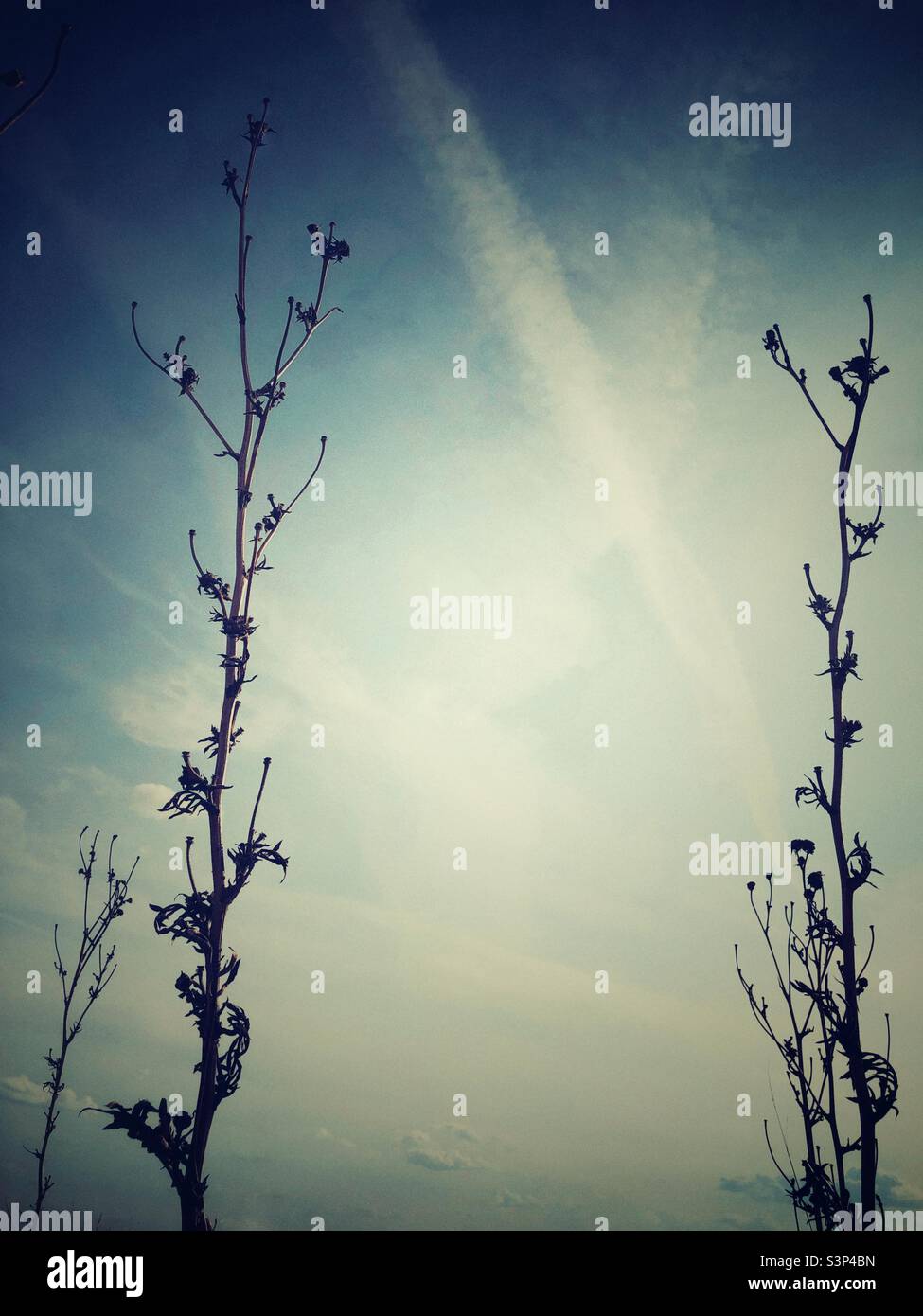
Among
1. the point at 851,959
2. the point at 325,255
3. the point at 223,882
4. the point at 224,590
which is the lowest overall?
the point at 851,959

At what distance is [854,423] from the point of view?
14.5 ft

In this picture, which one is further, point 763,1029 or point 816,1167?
point 763,1029

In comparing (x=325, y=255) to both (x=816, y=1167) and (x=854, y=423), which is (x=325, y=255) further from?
(x=816, y=1167)
